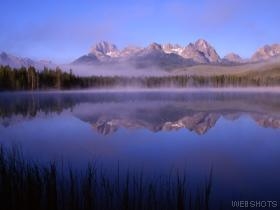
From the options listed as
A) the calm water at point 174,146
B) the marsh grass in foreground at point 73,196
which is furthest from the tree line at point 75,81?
the marsh grass in foreground at point 73,196

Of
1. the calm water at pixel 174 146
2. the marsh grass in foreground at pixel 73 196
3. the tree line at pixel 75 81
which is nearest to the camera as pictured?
the marsh grass in foreground at pixel 73 196

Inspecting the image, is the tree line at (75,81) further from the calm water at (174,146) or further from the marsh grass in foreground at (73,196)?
the marsh grass in foreground at (73,196)

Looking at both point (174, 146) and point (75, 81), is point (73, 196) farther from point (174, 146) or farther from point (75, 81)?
point (75, 81)

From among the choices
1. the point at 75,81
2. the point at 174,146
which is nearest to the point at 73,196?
the point at 174,146

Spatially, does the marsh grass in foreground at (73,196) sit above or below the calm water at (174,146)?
above

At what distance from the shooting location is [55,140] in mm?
15602

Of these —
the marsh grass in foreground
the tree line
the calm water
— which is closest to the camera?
the marsh grass in foreground

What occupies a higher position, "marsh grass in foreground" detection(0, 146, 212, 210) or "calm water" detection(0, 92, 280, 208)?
"marsh grass in foreground" detection(0, 146, 212, 210)

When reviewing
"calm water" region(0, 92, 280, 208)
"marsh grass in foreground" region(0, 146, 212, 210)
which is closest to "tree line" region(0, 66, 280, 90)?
"calm water" region(0, 92, 280, 208)

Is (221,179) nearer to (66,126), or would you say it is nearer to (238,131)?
(238,131)

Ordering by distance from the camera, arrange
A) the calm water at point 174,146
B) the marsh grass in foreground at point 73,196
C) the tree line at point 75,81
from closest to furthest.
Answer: the marsh grass in foreground at point 73,196 < the calm water at point 174,146 < the tree line at point 75,81

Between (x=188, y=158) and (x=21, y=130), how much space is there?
9.58m

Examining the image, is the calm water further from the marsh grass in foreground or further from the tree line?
the tree line

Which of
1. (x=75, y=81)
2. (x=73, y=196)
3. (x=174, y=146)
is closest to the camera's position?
(x=73, y=196)
